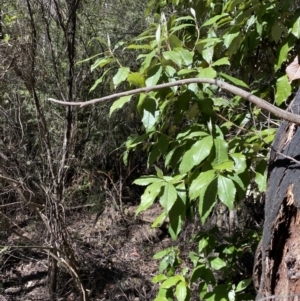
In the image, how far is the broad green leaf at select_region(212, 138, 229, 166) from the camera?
1.43m

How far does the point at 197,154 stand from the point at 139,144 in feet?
2.34

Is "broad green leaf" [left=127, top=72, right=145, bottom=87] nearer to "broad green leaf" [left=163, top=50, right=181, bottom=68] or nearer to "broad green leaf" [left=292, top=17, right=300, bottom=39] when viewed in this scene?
"broad green leaf" [left=163, top=50, right=181, bottom=68]

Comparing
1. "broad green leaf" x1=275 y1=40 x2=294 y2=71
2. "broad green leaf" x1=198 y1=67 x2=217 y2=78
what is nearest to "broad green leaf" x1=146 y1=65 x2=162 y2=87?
"broad green leaf" x1=198 y1=67 x2=217 y2=78

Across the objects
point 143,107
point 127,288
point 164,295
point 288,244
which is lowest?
point 127,288

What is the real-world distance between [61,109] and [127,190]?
1.31 metres

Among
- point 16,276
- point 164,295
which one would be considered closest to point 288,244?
point 164,295

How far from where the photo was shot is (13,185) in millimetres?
3273

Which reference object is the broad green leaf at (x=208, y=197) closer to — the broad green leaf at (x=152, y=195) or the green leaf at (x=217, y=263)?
the broad green leaf at (x=152, y=195)

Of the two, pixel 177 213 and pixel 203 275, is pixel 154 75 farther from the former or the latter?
pixel 203 275

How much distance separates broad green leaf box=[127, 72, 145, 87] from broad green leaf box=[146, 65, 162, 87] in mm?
68

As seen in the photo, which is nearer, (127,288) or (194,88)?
(194,88)

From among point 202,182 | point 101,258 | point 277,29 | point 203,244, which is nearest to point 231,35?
point 277,29

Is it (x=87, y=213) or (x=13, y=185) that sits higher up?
(x=13, y=185)

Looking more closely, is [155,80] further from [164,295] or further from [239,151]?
[164,295]
